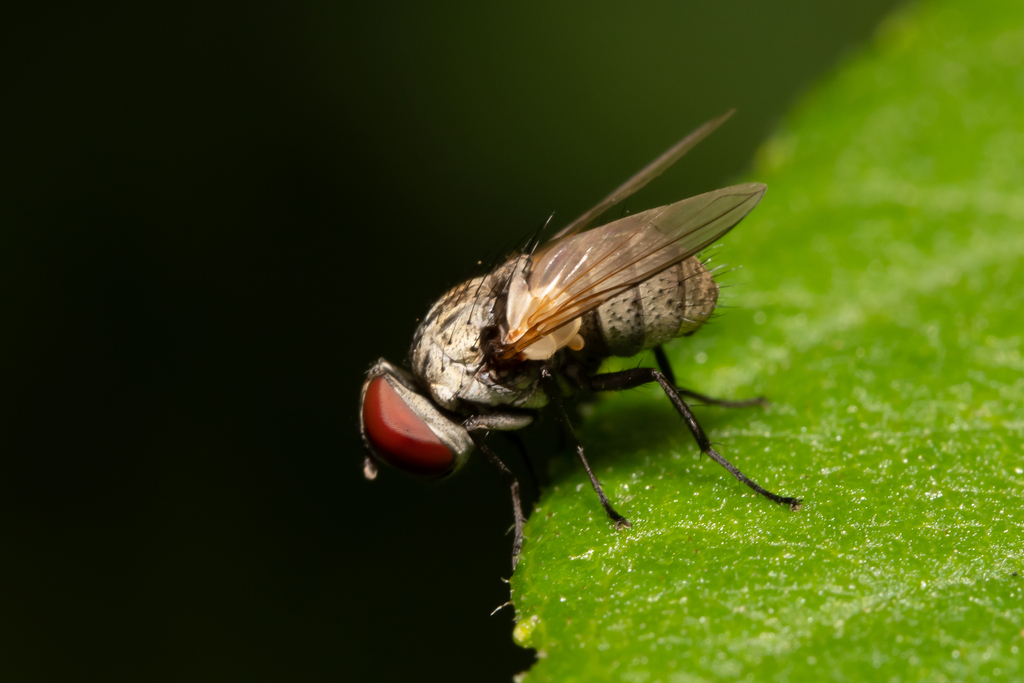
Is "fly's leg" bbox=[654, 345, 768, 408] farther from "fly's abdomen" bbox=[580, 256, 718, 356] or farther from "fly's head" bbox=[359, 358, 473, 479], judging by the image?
"fly's head" bbox=[359, 358, 473, 479]

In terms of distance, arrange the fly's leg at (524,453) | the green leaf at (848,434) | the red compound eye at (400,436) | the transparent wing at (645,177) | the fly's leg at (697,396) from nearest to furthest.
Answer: the green leaf at (848,434) < the red compound eye at (400,436) < the fly's leg at (697,396) < the fly's leg at (524,453) < the transparent wing at (645,177)

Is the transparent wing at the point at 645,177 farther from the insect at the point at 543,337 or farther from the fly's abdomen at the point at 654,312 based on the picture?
the fly's abdomen at the point at 654,312

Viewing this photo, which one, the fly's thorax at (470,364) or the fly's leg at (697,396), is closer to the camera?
the fly's thorax at (470,364)

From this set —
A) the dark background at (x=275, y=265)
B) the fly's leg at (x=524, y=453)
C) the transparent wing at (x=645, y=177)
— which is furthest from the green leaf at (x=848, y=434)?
the dark background at (x=275, y=265)

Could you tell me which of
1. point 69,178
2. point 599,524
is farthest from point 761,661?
point 69,178

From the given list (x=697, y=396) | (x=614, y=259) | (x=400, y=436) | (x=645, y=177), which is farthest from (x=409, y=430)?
(x=645, y=177)

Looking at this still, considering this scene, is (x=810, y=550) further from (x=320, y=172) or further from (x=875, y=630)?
(x=320, y=172)

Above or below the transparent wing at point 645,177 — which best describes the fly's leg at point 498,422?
below

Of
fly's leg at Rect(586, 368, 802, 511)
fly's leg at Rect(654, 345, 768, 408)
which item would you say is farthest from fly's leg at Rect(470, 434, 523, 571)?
fly's leg at Rect(654, 345, 768, 408)
